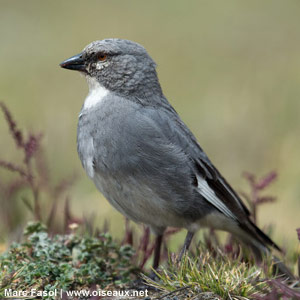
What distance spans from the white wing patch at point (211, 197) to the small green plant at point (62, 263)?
2.60ft

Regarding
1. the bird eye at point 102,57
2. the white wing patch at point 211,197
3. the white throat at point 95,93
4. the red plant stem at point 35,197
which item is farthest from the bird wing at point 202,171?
the red plant stem at point 35,197

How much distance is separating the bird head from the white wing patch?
2.96ft

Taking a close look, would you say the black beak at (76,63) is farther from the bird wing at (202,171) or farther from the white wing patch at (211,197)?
the white wing patch at (211,197)

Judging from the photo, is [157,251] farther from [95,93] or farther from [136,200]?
[95,93]

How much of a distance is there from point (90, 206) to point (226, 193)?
8.50 ft

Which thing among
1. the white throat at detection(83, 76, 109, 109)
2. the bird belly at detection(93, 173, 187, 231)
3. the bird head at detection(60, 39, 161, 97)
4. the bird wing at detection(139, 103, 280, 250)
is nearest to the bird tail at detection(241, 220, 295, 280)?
the bird wing at detection(139, 103, 280, 250)

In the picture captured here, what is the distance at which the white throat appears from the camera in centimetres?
467

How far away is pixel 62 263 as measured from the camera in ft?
14.0

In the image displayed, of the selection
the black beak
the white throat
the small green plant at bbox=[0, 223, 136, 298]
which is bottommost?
the small green plant at bbox=[0, 223, 136, 298]

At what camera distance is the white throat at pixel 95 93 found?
4665mm

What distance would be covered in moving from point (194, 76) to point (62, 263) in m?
6.29

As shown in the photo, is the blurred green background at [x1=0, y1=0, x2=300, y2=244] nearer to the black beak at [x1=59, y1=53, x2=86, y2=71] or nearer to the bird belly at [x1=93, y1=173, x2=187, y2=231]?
the bird belly at [x1=93, y1=173, x2=187, y2=231]

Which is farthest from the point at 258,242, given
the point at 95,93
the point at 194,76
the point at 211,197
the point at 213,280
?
the point at 194,76

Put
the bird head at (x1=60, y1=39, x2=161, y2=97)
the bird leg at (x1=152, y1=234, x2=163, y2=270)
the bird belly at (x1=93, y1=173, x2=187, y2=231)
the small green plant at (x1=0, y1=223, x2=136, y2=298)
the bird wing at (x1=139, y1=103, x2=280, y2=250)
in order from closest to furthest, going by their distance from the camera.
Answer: the small green plant at (x1=0, y1=223, x2=136, y2=298), the bird belly at (x1=93, y1=173, x2=187, y2=231), the bird wing at (x1=139, y1=103, x2=280, y2=250), the bird head at (x1=60, y1=39, x2=161, y2=97), the bird leg at (x1=152, y1=234, x2=163, y2=270)
